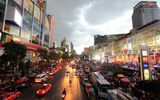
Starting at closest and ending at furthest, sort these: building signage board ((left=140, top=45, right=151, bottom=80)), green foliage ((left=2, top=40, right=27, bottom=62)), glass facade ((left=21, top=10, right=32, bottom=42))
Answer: building signage board ((left=140, top=45, right=151, bottom=80)) → green foliage ((left=2, top=40, right=27, bottom=62)) → glass facade ((left=21, top=10, right=32, bottom=42))

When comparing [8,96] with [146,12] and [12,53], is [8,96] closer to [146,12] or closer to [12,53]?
[12,53]

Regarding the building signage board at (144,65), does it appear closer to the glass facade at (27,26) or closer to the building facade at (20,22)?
the building facade at (20,22)

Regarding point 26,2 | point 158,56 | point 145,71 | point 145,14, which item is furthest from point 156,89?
point 145,14

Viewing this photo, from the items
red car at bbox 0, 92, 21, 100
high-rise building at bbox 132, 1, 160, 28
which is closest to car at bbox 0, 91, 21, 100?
red car at bbox 0, 92, 21, 100

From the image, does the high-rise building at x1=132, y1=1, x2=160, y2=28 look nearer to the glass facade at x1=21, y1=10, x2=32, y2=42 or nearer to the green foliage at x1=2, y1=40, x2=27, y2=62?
the glass facade at x1=21, y1=10, x2=32, y2=42

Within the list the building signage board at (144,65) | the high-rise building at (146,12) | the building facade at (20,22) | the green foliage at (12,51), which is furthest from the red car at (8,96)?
the high-rise building at (146,12)

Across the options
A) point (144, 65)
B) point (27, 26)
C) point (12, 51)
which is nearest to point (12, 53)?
point (12, 51)

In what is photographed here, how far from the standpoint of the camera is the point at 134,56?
7706 cm

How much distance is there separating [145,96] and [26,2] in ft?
226

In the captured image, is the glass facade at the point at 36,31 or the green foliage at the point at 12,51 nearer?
the green foliage at the point at 12,51

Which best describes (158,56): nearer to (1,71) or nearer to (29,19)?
(1,71)

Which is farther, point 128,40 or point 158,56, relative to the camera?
point 128,40

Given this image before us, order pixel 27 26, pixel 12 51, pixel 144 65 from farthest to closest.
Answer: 1. pixel 27 26
2. pixel 12 51
3. pixel 144 65

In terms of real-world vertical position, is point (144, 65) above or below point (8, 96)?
above
